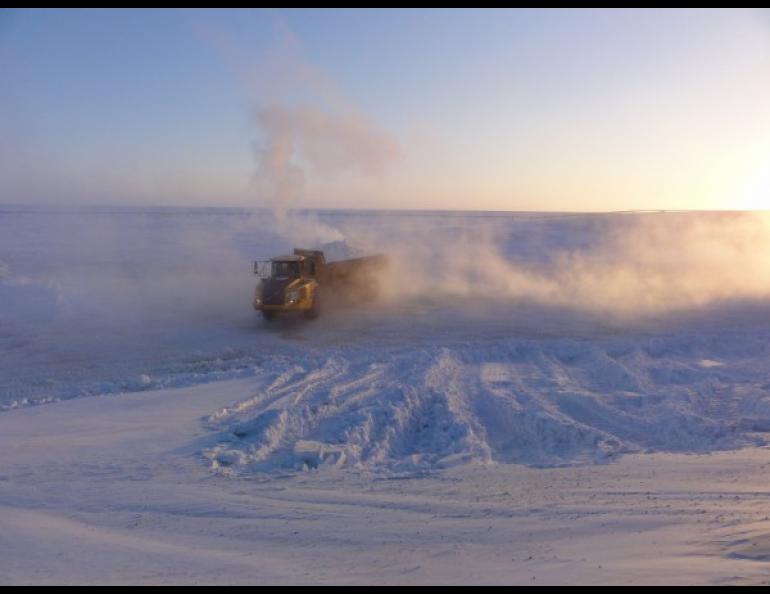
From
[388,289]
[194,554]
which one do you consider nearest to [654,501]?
[194,554]

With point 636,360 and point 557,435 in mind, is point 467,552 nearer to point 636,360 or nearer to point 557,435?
point 557,435

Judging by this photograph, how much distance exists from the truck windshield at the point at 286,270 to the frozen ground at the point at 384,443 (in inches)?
57.7

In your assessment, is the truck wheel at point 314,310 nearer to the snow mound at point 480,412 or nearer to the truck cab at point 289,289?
the truck cab at point 289,289

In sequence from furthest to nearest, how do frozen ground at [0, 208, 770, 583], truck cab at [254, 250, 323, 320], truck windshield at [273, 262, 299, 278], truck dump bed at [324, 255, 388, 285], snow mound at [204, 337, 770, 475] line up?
truck dump bed at [324, 255, 388, 285], truck windshield at [273, 262, 299, 278], truck cab at [254, 250, 323, 320], snow mound at [204, 337, 770, 475], frozen ground at [0, 208, 770, 583]

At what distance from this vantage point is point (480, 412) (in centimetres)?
1041

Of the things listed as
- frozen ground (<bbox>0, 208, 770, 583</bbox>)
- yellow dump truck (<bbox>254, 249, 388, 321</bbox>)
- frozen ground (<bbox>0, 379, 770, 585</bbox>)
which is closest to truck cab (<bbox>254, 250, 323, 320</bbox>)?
Answer: yellow dump truck (<bbox>254, 249, 388, 321</bbox>)

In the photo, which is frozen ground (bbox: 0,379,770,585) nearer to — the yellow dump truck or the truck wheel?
the yellow dump truck

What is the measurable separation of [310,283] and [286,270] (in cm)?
83

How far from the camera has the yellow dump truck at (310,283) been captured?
19203 millimetres

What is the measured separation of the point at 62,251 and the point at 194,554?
42.3 meters

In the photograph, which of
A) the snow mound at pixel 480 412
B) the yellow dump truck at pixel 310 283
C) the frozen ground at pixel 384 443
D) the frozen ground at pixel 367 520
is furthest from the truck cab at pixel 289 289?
the frozen ground at pixel 367 520

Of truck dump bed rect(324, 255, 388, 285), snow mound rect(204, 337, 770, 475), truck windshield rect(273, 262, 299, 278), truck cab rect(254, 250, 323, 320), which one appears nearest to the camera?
snow mound rect(204, 337, 770, 475)

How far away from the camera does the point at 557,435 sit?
9.35 metres

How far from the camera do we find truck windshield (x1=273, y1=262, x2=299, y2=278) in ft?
65.4
